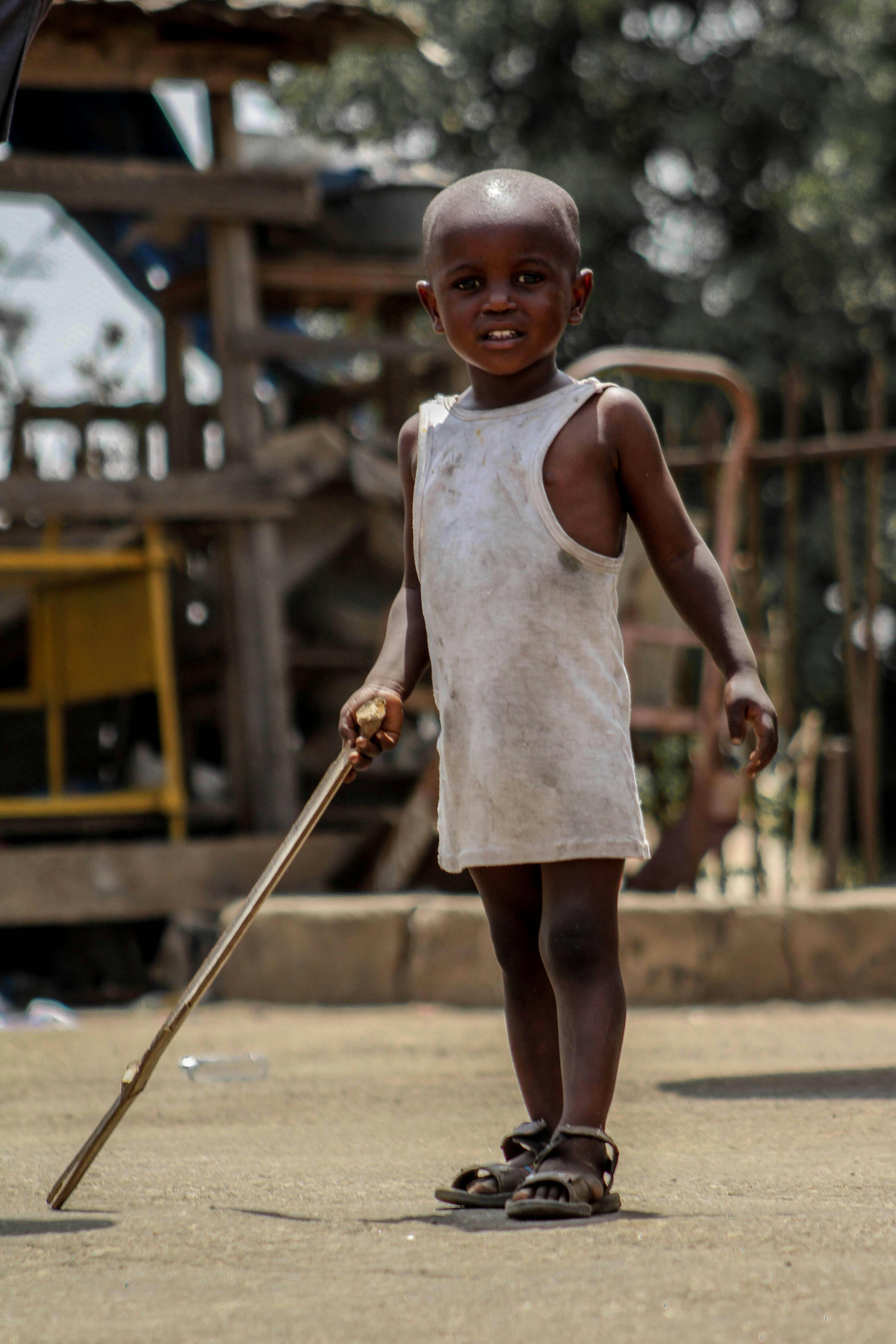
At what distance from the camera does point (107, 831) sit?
7156 millimetres

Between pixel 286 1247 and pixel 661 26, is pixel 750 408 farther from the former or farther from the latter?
pixel 661 26

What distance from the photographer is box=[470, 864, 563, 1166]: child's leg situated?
104 inches

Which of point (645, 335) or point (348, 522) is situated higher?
point (645, 335)

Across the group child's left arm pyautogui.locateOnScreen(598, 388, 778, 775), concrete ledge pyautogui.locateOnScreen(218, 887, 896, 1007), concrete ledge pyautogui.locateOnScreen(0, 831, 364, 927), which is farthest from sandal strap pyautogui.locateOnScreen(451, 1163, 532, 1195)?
concrete ledge pyautogui.locateOnScreen(0, 831, 364, 927)

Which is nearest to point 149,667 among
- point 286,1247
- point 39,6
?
point 39,6

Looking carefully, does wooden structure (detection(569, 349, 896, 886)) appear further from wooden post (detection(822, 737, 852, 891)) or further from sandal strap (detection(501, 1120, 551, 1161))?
sandal strap (detection(501, 1120, 551, 1161))

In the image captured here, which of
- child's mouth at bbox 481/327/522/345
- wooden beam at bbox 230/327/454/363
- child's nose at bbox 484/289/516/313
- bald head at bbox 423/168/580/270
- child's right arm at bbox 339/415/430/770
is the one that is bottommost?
child's right arm at bbox 339/415/430/770

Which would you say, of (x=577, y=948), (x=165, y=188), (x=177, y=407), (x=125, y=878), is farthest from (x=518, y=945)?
(x=177, y=407)

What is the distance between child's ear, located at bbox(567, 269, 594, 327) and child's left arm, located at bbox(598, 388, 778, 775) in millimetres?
139

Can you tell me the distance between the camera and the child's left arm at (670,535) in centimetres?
260

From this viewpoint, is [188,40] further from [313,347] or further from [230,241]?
[313,347]

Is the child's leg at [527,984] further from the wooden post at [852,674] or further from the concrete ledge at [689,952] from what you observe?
the wooden post at [852,674]

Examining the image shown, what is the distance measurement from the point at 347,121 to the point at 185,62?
28.7 feet

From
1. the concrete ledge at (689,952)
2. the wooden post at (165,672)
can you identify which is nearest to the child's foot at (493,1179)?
the concrete ledge at (689,952)
